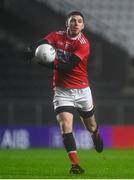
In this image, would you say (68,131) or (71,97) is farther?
(71,97)

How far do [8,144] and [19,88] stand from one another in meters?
3.80

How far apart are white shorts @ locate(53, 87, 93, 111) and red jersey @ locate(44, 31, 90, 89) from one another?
0.25 feet

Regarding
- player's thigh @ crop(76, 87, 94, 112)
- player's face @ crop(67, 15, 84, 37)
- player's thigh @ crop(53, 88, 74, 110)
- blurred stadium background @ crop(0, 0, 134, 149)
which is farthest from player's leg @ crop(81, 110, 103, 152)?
blurred stadium background @ crop(0, 0, 134, 149)

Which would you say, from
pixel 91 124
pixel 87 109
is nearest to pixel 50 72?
pixel 91 124

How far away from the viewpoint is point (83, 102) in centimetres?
1095

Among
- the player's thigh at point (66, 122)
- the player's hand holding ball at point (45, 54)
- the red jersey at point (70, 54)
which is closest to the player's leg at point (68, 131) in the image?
the player's thigh at point (66, 122)

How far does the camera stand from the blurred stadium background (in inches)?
854

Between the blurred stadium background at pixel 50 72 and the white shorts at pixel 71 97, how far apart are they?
10425mm

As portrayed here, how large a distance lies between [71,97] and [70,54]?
0.64m

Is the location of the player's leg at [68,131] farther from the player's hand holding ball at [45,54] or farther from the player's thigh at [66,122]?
the player's hand holding ball at [45,54]

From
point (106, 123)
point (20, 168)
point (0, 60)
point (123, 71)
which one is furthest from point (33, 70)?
point (20, 168)

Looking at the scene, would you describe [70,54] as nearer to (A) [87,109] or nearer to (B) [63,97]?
(B) [63,97]

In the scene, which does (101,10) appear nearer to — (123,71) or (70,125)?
(123,71)

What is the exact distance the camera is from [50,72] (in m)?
25.8
